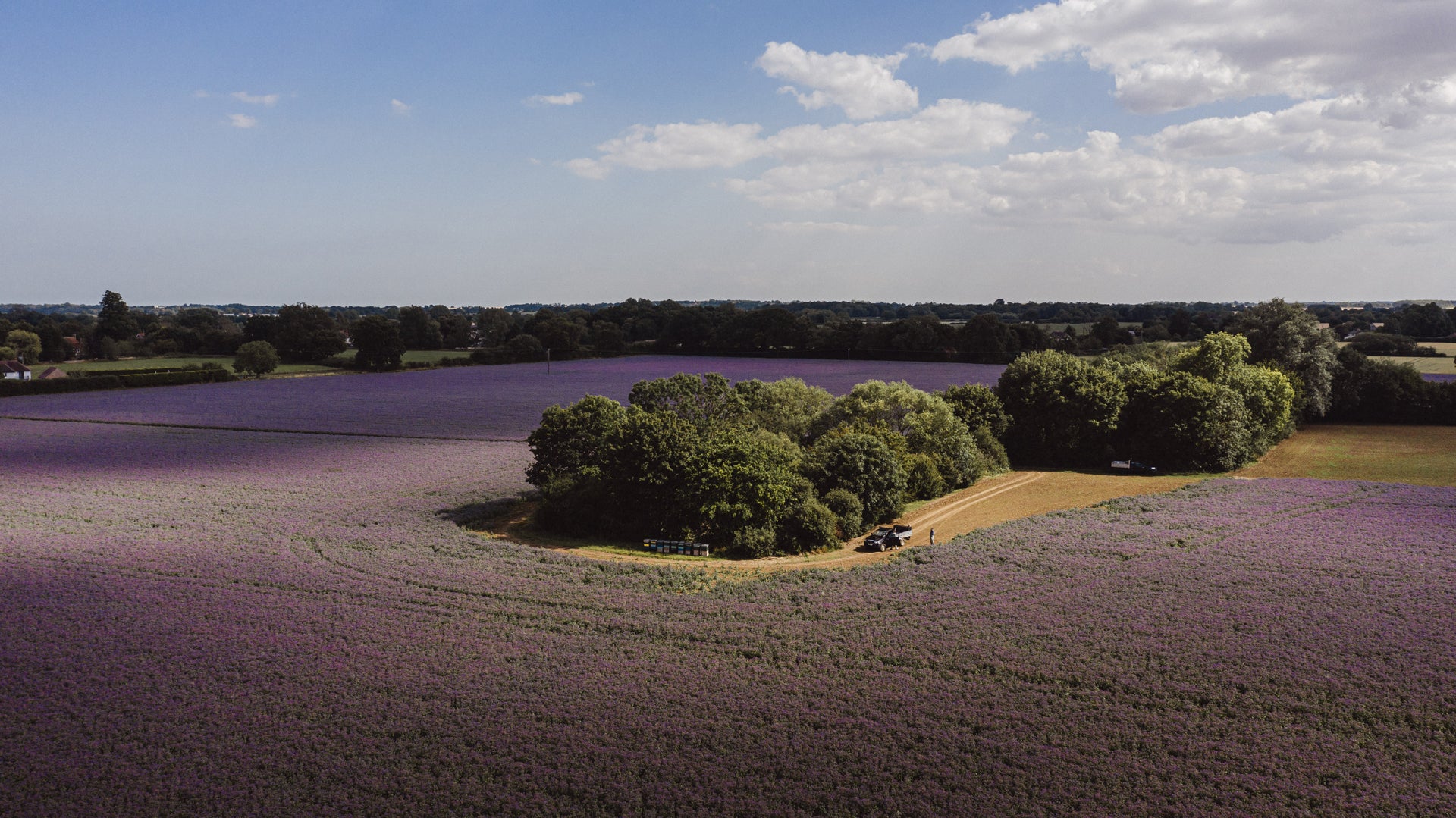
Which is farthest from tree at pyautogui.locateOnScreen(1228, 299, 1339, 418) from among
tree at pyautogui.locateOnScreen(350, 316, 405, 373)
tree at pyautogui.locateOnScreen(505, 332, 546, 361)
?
tree at pyautogui.locateOnScreen(350, 316, 405, 373)

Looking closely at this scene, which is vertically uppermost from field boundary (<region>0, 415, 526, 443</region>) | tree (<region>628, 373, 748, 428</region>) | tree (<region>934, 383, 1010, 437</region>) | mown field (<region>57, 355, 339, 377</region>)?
mown field (<region>57, 355, 339, 377</region>)

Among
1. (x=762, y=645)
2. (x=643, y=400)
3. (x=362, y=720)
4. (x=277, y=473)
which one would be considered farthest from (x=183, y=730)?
(x=277, y=473)

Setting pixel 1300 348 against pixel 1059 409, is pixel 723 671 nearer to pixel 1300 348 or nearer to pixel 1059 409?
pixel 1059 409

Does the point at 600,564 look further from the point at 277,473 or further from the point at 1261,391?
Answer: the point at 1261,391

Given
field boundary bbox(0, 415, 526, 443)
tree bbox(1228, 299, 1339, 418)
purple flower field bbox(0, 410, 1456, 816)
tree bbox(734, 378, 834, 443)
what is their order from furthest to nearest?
tree bbox(1228, 299, 1339, 418), field boundary bbox(0, 415, 526, 443), tree bbox(734, 378, 834, 443), purple flower field bbox(0, 410, 1456, 816)

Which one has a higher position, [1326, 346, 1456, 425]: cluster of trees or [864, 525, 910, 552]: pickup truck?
[1326, 346, 1456, 425]: cluster of trees

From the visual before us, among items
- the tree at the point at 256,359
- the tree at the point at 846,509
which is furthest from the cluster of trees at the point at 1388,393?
the tree at the point at 256,359

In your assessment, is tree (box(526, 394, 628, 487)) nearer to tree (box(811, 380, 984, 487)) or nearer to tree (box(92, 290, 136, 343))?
tree (box(811, 380, 984, 487))
